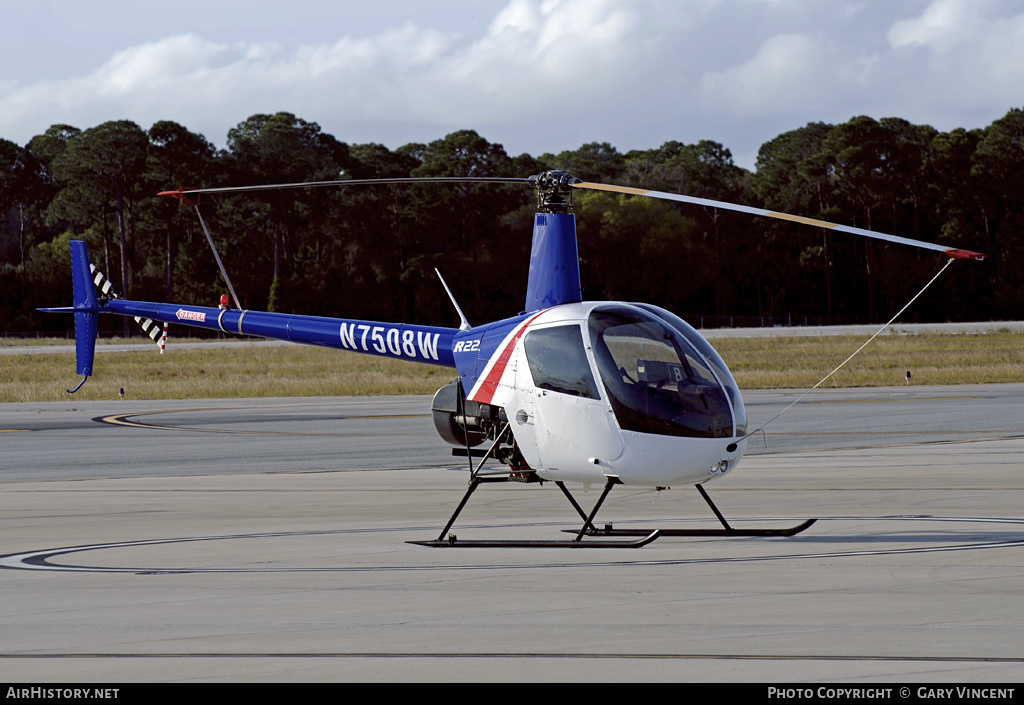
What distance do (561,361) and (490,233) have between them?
88455 mm

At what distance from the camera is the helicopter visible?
10109 millimetres

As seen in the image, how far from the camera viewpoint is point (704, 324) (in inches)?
3807

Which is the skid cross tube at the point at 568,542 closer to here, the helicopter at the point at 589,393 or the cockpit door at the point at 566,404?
the helicopter at the point at 589,393

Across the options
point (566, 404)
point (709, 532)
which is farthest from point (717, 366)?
point (709, 532)

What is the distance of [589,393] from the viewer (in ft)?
34.2

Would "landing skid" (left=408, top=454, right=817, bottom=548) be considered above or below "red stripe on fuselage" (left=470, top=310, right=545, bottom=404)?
below

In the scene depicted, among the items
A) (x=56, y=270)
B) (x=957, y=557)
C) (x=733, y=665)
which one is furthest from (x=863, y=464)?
(x=56, y=270)

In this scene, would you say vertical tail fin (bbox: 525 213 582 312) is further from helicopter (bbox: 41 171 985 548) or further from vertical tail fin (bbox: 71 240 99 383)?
vertical tail fin (bbox: 71 240 99 383)

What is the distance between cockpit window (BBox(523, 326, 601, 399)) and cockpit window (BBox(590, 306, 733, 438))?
0.16 metres

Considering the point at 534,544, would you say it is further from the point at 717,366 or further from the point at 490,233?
the point at 490,233

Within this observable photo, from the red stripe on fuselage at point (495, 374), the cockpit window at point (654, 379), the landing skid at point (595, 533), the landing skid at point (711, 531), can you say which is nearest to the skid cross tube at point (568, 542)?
the landing skid at point (595, 533)

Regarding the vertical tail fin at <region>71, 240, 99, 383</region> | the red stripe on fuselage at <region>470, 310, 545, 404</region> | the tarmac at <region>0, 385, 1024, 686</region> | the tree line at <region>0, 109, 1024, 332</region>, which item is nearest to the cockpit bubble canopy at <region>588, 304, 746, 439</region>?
the red stripe on fuselage at <region>470, 310, 545, 404</region>
